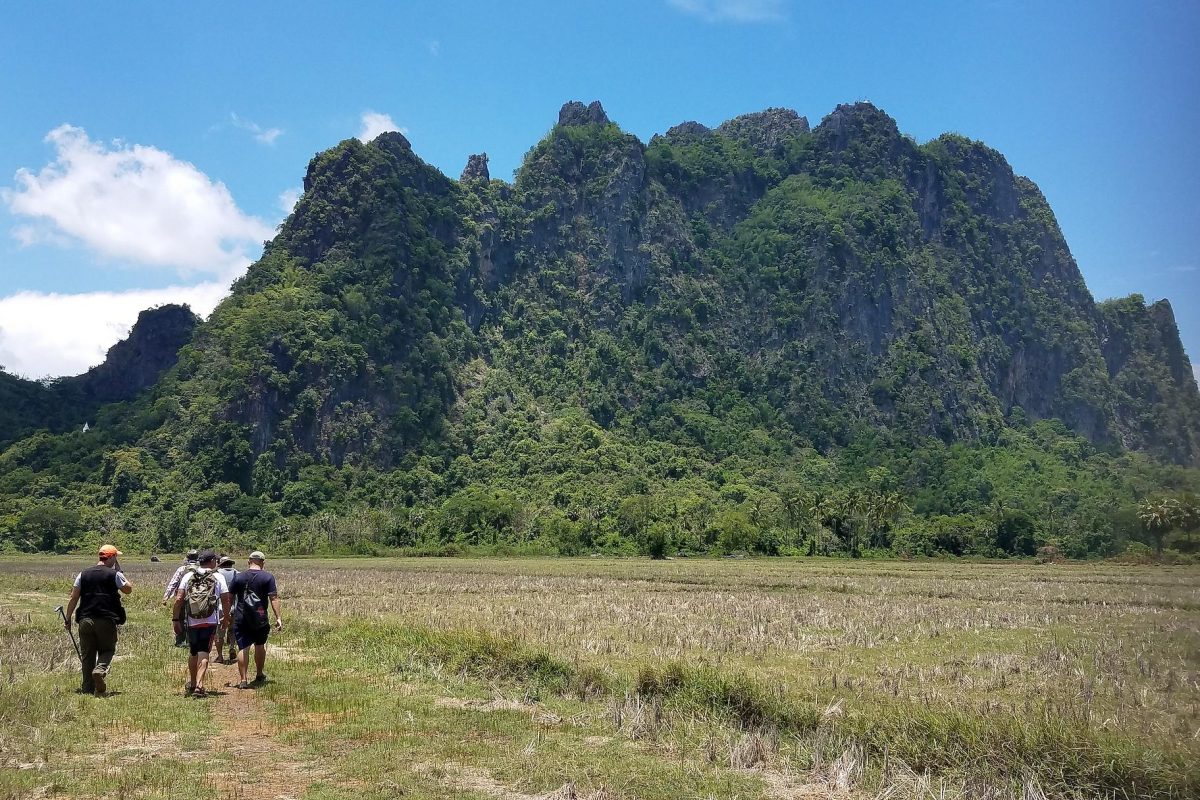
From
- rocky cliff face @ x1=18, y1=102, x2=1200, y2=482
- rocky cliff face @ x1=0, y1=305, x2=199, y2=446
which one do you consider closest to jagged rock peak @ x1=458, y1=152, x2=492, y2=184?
rocky cliff face @ x1=18, y1=102, x2=1200, y2=482

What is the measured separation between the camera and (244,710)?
11.2 metres

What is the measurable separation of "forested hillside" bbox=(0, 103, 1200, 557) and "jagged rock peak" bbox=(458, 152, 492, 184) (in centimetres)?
117

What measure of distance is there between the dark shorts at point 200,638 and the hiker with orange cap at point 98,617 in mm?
1054

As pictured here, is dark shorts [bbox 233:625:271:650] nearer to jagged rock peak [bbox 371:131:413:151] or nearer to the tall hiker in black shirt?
the tall hiker in black shirt

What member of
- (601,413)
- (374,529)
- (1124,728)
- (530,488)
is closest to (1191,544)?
(1124,728)

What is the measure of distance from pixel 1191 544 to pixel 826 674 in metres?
7.63

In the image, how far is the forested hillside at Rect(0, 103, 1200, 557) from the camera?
97875 mm

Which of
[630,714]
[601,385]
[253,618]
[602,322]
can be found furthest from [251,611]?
[602,322]

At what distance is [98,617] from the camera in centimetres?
1186

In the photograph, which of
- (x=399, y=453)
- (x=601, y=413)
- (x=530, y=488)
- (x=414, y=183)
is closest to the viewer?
(x=530, y=488)

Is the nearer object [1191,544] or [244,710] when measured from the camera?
[1191,544]

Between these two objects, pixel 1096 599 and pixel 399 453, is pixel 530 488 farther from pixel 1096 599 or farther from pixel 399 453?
pixel 1096 599

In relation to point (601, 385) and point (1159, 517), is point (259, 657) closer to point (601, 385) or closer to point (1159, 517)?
point (1159, 517)

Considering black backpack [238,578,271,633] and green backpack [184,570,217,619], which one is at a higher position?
green backpack [184,570,217,619]
